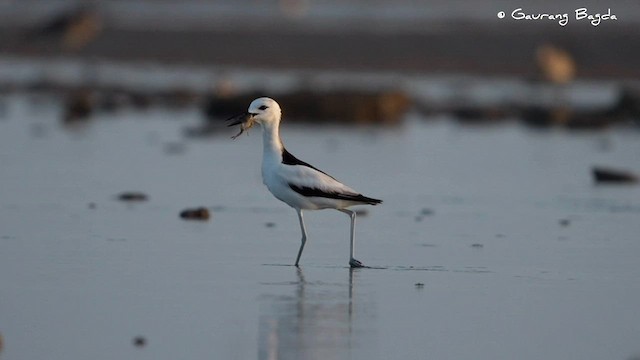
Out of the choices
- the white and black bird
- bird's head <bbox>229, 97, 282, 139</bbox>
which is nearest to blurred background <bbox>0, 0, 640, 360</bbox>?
the white and black bird

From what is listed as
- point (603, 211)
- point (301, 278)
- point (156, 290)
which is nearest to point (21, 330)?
point (156, 290)

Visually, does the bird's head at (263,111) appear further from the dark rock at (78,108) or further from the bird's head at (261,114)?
the dark rock at (78,108)

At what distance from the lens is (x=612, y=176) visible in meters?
18.0

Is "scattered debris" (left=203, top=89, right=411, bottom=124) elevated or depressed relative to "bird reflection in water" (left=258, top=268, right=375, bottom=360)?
elevated

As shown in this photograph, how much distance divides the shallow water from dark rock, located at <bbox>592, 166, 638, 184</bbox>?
0.84 feet

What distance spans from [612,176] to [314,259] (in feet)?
22.4

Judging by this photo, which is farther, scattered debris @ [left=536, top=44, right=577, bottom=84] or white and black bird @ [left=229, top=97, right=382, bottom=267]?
scattered debris @ [left=536, top=44, right=577, bottom=84]

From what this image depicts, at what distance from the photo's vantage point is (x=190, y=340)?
874cm

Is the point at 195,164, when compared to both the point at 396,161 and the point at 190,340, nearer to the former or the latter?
the point at 396,161

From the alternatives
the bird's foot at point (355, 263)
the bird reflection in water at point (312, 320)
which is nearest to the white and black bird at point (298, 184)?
the bird's foot at point (355, 263)

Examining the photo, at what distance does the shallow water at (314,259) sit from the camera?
29.3 feet

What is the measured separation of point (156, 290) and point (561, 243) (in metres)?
4.15

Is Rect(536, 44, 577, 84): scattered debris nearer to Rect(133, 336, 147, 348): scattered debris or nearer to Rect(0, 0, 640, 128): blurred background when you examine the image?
Rect(0, 0, 640, 128): blurred background

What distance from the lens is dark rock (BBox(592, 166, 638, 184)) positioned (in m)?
17.9
